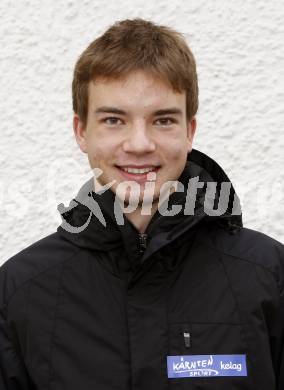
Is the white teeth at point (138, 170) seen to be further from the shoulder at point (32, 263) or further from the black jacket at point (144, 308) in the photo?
the shoulder at point (32, 263)

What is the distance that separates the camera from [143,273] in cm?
145

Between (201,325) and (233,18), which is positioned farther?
(233,18)

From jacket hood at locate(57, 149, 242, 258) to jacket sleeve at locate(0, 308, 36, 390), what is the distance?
235mm

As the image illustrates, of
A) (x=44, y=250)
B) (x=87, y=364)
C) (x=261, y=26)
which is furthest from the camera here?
(x=261, y=26)

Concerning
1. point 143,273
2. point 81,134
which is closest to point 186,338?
point 143,273

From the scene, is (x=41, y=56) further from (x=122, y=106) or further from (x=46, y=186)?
(x=122, y=106)

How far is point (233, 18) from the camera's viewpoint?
2.34m

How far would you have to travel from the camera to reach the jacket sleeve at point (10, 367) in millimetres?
1445

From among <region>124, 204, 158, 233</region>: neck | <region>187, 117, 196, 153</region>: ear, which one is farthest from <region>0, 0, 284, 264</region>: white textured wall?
<region>124, 204, 158, 233</region>: neck

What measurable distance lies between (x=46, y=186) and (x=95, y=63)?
0.89 meters

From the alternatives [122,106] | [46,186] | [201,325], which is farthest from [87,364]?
[46,186]

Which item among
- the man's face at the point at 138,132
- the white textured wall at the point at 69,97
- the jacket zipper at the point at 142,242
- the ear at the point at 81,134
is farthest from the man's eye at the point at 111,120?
the white textured wall at the point at 69,97

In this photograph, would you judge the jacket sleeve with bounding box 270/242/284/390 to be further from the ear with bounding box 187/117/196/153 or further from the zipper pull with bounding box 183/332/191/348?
the ear with bounding box 187/117/196/153

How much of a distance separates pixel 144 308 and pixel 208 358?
156mm
